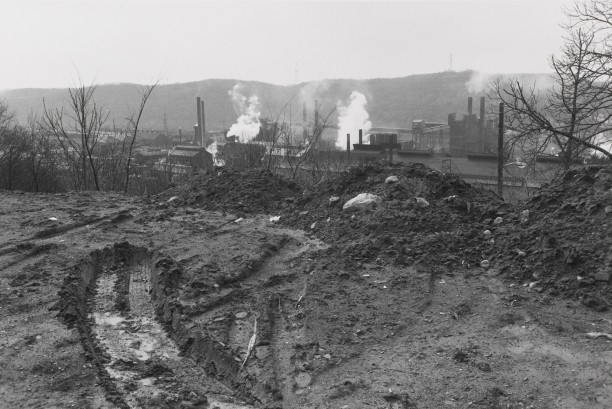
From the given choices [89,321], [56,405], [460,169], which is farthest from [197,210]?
[460,169]

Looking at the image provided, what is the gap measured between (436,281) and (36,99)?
4009 inches

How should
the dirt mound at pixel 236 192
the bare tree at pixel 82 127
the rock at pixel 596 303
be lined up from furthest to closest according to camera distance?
1. the bare tree at pixel 82 127
2. the dirt mound at pixel 236 192
3. the rock at pixel 596 303

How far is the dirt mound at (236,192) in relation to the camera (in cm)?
932


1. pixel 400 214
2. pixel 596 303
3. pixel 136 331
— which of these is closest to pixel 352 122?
pixel 400 214

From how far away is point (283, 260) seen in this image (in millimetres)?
6531

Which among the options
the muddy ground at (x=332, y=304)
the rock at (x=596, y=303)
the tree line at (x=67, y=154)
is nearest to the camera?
the muddy ground at (x=332, y=304)

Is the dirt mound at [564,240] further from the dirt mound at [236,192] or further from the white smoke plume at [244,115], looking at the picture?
the white smoke plume at [244,115]

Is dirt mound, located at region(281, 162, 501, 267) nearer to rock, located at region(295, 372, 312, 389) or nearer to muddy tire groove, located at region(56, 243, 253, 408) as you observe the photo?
muddy tire groove, located at region(56, 243, 253, 408)

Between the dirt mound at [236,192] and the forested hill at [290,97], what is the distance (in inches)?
1996

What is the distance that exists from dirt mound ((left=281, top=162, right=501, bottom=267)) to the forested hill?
5291 cm

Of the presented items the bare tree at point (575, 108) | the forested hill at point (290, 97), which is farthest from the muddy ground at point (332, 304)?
the forested hill at point (290, 97)

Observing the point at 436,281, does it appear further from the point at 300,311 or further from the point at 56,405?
the point at 56,405

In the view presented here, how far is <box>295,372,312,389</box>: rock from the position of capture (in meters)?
3.77

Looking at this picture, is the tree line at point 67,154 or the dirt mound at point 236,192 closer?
the dirt mound at point 236,192
